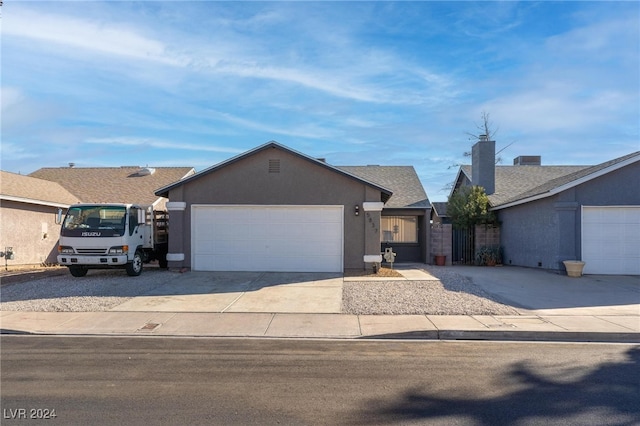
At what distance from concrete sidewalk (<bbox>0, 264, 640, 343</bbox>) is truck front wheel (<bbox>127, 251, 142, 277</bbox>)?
3259 mm

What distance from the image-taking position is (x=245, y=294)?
12234 millimetres

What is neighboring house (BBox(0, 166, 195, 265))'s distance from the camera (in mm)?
18480

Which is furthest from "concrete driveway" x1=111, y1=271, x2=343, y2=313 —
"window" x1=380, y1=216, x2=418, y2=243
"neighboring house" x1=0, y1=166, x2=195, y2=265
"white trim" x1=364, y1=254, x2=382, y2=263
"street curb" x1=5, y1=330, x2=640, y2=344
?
"window" x1=380, y1=216, x2=418, y2=243

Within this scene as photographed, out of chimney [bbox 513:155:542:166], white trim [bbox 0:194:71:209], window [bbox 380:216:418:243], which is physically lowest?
window [bbox 380:216:418:243]

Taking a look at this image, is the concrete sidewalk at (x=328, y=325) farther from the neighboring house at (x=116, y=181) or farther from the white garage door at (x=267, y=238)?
the neighboring house at (x=116, y=181)

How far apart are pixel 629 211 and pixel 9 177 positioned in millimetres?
24699

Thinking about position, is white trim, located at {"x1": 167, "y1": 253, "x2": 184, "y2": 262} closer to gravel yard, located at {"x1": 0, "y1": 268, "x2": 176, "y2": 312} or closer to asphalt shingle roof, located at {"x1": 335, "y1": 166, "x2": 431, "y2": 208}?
gravel yard, located at {"x1": 0, "y1": 268, "x2": 176, "y2": 312}

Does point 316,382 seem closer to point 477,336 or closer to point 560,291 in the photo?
point 477,336

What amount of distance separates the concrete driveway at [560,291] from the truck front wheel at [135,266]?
34.8 ft

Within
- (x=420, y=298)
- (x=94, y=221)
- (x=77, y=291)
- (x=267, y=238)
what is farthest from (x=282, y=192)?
(x=77, y=291)

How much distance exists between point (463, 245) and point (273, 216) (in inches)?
410

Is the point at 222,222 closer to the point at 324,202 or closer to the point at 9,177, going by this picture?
the point at 324,202

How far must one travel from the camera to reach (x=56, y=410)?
16.2 ft

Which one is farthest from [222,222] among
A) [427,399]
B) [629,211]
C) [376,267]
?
[629,211]
